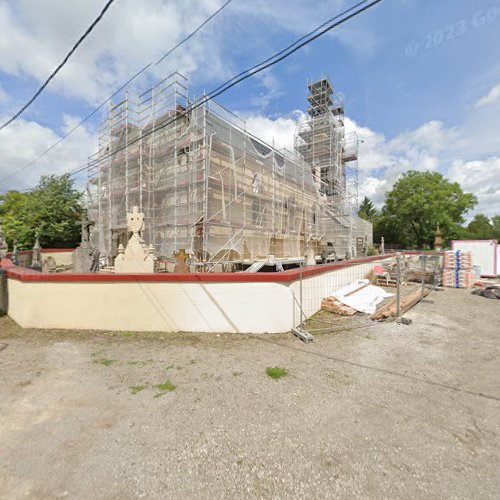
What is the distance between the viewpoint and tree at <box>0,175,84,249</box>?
18.4 meters

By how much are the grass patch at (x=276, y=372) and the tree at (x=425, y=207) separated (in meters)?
40.4

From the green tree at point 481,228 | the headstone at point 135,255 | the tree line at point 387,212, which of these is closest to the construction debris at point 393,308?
the headstone at point 135,255

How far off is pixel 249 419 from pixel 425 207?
1648 inches

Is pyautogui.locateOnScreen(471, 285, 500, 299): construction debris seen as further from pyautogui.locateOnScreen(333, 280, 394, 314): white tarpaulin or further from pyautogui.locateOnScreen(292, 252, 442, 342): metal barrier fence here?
pyautogui.locateOnScreen(333, 280, 394, 314): white tarpaulin

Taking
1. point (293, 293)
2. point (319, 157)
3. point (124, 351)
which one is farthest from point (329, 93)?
point (124, 351)

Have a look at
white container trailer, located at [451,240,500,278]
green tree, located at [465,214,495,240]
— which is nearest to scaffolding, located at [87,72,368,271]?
white container trailer, located at [451,240,500,278]

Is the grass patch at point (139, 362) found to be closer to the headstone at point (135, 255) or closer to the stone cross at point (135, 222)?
the headstone at point (135, 255)

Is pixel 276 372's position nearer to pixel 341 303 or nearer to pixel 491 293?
pixel 341 303

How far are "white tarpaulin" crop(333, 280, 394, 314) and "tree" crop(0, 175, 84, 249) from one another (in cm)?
2097

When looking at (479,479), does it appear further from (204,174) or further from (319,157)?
(319,157)

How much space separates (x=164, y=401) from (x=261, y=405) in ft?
4.07

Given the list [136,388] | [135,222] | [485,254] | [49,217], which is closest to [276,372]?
[136,388]

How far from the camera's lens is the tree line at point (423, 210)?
35688 millimetres

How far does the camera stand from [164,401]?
3258mm
